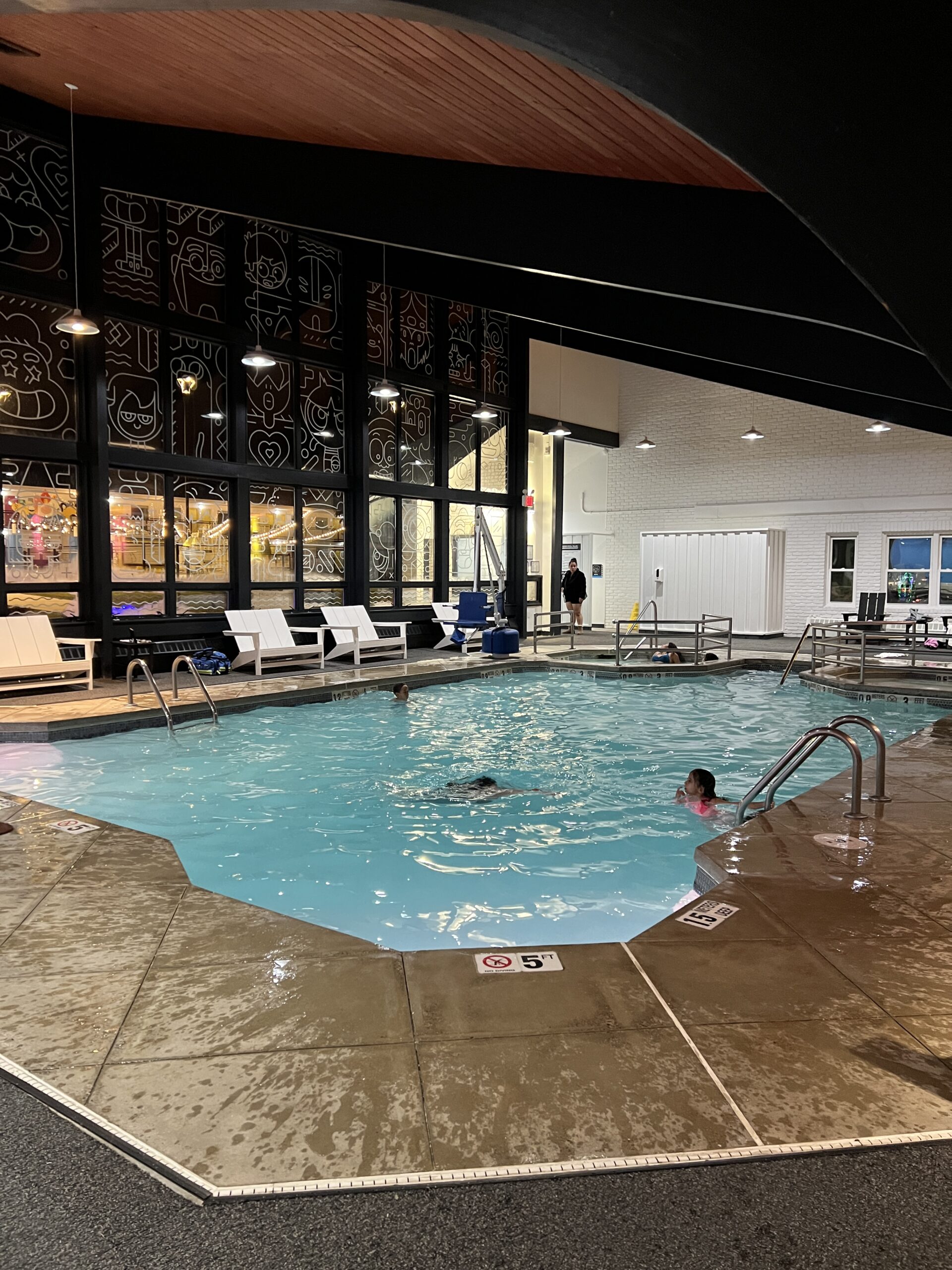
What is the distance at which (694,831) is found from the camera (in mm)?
5676

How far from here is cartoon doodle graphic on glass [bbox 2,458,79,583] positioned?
9.55m

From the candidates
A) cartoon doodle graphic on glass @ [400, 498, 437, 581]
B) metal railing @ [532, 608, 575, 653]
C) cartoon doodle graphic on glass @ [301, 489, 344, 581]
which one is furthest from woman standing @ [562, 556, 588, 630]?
cartoon doodle graphic on glass @ [301, 489, 344, 581]

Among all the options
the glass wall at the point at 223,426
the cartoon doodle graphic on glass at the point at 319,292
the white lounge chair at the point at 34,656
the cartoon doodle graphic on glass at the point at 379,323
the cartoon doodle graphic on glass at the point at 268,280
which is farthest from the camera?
the cartoon doodle graphic on glass at the point at 379,323

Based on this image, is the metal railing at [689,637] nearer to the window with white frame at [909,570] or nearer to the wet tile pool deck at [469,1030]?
the window with white frame at [909,570]

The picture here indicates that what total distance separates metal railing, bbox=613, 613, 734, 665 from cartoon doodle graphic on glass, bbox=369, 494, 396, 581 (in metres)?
3.92

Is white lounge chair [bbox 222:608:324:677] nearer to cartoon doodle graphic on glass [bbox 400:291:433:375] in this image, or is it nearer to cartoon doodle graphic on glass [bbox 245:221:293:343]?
cartoon doodle graphic on glass [bbox 245:221:293:343]

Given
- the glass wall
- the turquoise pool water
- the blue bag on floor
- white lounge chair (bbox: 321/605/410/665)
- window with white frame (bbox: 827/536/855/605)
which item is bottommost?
the turquoise pool water

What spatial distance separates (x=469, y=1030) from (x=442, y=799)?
394 centimetres

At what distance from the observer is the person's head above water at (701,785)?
5844 mm

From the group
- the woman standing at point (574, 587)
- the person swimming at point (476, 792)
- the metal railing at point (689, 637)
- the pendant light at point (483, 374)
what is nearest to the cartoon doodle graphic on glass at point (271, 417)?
the pendant light at point (483, 374)

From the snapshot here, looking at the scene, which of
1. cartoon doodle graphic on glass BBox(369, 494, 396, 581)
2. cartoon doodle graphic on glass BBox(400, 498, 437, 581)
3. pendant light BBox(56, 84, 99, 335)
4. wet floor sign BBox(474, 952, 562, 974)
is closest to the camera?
wet floor sign BBox(474, 952, 562, 974)

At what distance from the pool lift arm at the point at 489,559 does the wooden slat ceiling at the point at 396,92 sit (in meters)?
10.0

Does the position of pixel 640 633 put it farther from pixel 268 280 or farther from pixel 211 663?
pixel 268 280

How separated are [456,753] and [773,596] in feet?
39.7
